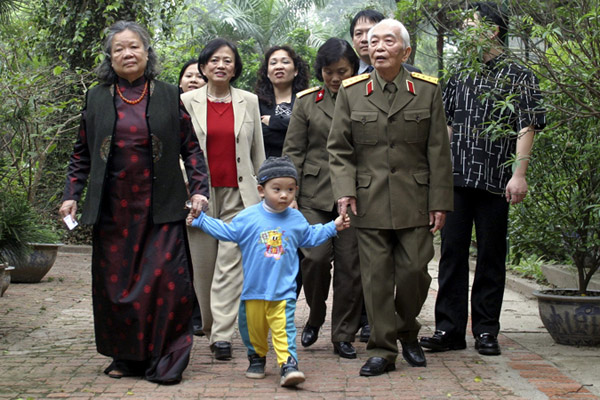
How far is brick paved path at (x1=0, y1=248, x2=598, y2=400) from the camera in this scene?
17.0 ft

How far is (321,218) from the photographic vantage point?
21.6 feet

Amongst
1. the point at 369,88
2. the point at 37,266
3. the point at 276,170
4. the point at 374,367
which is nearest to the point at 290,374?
the point at 374,367

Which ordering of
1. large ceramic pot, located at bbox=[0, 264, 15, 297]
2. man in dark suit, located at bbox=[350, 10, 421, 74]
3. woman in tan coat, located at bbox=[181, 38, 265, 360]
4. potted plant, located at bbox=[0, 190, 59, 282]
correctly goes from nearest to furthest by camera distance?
woman in tan coat, located at bbox=[181, 38, 265, 360], potted plant, located at bbox=[0, 190, 59, 282], man in dark suit, located at bbox=[350, 10, 421, 74], large ceramic pot, located at bbox=[0, 264, 15, 297]

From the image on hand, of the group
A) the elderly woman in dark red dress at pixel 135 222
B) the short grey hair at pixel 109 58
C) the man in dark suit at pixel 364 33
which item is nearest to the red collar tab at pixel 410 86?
the man in dark suit at pixel 364 33

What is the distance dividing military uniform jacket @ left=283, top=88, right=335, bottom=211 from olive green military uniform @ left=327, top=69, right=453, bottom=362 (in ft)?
2.12

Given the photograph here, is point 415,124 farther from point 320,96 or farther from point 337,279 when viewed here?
point 337,279

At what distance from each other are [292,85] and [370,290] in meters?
2.27

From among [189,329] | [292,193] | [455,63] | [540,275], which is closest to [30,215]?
[189,329]

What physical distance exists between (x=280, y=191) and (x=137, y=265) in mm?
985

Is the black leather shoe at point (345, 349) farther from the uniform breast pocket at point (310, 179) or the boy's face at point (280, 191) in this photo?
the boy's face at point (280, 191)

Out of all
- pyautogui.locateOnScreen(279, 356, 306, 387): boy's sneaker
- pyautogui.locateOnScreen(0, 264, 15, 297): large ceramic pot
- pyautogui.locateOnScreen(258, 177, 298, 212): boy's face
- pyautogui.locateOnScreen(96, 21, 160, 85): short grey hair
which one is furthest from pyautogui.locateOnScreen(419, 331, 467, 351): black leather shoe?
pyautogui.locateOnScreen(0, 264, 15, 297): large ceramic pot

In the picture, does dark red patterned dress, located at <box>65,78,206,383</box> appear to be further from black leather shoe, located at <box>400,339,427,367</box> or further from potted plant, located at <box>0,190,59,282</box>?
potted plant, located at <box>0,190,59,282</box>

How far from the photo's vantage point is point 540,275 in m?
10.9

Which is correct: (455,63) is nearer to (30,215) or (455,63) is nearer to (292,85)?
(292,85)
